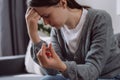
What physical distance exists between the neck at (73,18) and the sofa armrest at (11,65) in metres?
1.38

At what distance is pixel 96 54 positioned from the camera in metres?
1.01

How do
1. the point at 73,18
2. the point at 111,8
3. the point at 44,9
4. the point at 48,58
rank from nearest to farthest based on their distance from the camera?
the point at 48,58, the point at 44,9, the point at 73,18, the point at 111,8

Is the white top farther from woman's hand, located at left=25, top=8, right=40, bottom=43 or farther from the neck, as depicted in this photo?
woman's hand, located at left=25, top=8, right=40, bottom=43

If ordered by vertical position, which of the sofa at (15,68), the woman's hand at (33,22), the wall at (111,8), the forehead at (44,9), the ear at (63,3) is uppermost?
the ear at (63,3)

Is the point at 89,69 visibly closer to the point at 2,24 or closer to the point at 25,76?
the point at 25,76

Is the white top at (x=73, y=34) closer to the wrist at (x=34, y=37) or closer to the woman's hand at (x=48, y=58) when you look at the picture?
the wrist at (x=34, y=37)

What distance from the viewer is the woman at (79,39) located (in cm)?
97

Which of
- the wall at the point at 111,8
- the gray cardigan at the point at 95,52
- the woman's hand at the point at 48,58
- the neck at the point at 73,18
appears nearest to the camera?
the woman's hand at the point at 48,58

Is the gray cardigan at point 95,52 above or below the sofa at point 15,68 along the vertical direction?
above

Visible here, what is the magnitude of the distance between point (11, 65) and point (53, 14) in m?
1.53

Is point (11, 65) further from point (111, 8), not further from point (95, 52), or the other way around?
point (95, 52)

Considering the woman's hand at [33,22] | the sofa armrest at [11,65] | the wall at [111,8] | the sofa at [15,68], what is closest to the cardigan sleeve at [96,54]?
the woman's hand at [33,22]

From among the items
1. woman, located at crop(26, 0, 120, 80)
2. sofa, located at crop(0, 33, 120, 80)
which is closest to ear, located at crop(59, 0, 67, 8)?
woman, located at crop(26, 0, 120, 80)

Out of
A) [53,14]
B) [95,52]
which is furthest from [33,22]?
[95,52]
